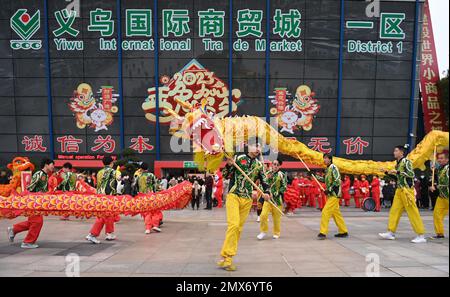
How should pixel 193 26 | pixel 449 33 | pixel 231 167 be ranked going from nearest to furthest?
pixel 449 33 → pixel 231 167 → pixel 193 26

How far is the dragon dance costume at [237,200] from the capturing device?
469 centimetres

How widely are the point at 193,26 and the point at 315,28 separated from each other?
22.4 ft

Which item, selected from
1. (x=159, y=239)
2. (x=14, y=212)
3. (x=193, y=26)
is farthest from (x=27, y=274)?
(x=193, y=26)

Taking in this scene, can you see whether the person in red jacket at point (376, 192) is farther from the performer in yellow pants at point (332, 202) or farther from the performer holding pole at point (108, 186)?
the performer holding pole at point (108, 186)

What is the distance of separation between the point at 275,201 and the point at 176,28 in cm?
1355

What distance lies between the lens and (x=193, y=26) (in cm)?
1819

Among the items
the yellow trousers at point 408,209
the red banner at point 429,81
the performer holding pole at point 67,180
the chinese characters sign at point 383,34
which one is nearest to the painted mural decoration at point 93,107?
the performer holding pole at point 67,180

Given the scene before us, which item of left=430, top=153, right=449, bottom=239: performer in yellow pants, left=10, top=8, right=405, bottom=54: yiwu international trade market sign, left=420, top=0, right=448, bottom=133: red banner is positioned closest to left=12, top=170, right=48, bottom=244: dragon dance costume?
left=430, top=153, right=449, bottom=239: performer in yellow pants

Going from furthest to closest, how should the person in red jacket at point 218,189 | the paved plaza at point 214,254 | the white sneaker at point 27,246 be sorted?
1. the person in red jacket at point 218,189
2. the white sneaker at point 27,246
3. the paved plaza at point 214,254

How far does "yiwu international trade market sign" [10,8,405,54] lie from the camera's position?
18141mm

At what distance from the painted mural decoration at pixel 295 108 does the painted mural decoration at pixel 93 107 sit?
9193 mm

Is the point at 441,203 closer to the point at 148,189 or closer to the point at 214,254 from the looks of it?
the point at 214,254

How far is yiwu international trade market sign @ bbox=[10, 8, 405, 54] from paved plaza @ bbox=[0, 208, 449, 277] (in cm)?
1243

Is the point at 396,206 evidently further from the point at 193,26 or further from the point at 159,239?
the point at 193,26
